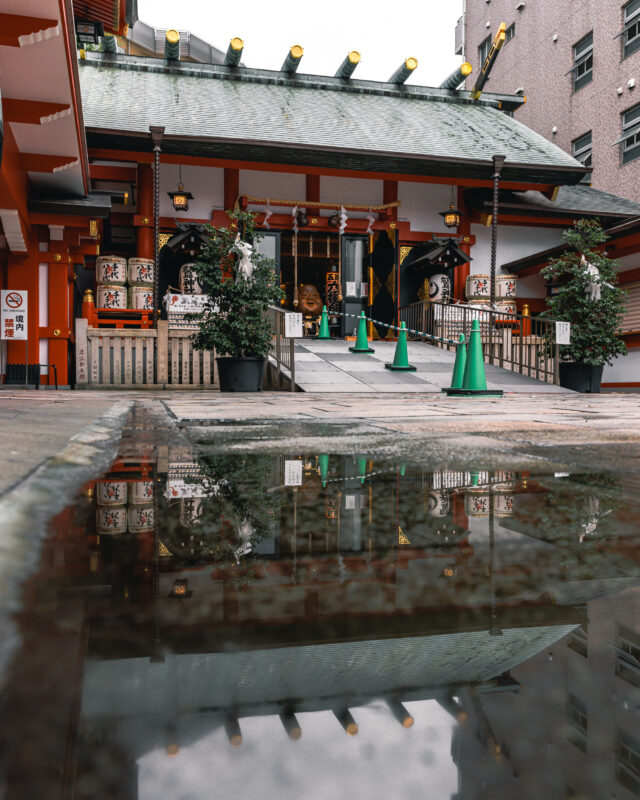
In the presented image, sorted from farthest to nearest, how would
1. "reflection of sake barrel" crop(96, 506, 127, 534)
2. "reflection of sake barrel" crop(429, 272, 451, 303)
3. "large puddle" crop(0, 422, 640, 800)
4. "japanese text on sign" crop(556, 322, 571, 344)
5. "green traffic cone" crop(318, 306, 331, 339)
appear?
"reflection of sake barrel" crop(429, 272, 451, 303)
"green traffic cone" crop(318, 306, 331, 339)
"japanese text on sign" crop(556, 322, 571, 344)
"reflection of sake barrel" crop(96, 506, 127, 534)
"large puddle" crop(0, 422, 640, 800)

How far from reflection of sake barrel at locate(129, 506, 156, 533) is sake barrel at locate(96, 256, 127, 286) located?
13.4 metres

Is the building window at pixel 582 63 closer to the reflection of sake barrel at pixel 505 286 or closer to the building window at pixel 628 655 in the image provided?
the reflection of sake barrel at pixel 505 286

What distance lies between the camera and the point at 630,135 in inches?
690

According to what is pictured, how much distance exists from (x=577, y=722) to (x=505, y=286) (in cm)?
1605

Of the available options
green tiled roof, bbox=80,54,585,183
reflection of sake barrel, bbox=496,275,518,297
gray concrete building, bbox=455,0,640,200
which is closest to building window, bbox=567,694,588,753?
green tiled roof, bbox=80,54,585,183

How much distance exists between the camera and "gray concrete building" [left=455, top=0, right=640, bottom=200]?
1773 cm

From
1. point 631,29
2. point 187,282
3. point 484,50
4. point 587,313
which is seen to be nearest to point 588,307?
point 587,313

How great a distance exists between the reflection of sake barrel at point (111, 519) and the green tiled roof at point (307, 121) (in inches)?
511

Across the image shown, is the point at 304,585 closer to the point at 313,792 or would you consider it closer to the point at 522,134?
the point at 313,792

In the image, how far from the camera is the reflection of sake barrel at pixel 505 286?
51.3ft

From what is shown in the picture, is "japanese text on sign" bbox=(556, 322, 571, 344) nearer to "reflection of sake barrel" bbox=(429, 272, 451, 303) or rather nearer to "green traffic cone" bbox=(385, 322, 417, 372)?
"green traffic cone" bbox=(385, 322, 417, 372)

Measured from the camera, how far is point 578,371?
37.1 feet

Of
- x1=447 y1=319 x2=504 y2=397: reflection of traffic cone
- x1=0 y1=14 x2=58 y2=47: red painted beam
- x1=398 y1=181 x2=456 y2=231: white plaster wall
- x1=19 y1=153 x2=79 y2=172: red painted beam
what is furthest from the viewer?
x1=398 y1=181 x2=456 y2=231: white plaster wall

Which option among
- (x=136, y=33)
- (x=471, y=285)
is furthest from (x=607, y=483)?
(x=136, y=33)
